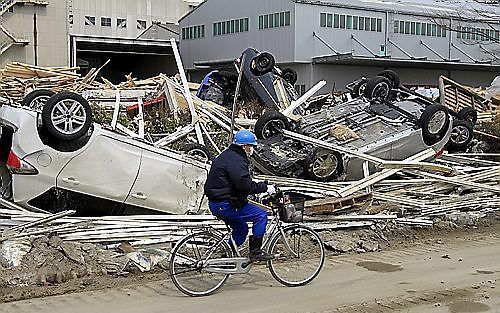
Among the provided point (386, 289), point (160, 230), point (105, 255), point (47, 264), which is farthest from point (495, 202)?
point (47, 264)

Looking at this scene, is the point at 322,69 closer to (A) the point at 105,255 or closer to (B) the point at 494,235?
(B) the point at 494,235

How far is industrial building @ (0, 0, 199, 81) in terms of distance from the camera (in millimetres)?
48938

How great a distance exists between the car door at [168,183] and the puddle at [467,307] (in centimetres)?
447

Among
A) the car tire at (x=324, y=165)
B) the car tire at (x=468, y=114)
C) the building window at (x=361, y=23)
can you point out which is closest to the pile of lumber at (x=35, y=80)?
the car tire at (x=324, y=165)

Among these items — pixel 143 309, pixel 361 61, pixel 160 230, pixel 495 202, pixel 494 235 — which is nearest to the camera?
pixel 143 309

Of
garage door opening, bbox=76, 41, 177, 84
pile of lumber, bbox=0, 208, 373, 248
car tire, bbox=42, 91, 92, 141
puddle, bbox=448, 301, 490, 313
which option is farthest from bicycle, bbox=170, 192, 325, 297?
garage door opening, bbox=76, 41, 177, 84

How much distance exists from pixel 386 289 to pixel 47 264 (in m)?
4.05

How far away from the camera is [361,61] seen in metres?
48.2

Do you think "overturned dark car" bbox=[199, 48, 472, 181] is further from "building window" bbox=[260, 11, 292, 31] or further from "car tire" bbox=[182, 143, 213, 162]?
"building window" bbox=[260, 11, 292, 31]

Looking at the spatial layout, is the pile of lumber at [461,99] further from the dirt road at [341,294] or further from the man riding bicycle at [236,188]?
the man riding bicycle at [236,188]

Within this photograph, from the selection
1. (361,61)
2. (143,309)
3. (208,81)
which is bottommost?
(143,309)

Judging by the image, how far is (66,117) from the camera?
10.3 meters

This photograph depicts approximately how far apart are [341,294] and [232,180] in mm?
1799

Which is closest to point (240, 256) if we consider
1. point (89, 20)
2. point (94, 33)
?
point (94, 33)
